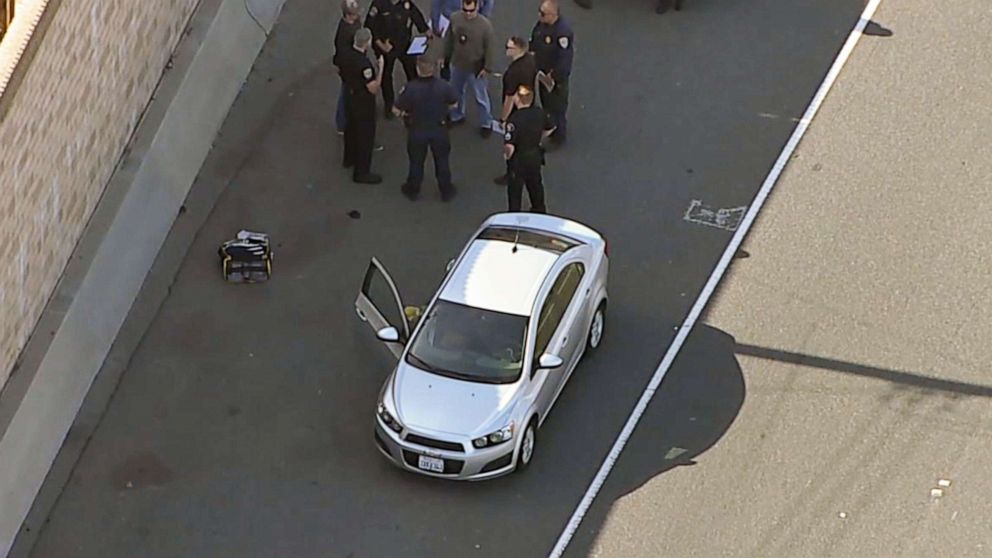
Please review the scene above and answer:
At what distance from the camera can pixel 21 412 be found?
51.3ft

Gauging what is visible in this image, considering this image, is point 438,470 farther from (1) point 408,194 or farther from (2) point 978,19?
(2) point 978,19

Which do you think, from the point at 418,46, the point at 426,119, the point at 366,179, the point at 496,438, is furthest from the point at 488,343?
the point at 418,46

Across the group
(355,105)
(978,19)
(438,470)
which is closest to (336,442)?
(438,470)

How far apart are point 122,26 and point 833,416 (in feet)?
25.8

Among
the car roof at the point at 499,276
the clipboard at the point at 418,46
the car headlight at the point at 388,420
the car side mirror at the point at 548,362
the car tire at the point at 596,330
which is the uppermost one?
the clipboard at the point at 418,46

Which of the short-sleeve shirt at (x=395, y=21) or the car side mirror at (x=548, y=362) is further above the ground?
the short-sleeve shirt at (x=395, y=21)

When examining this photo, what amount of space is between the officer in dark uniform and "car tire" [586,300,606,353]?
4.21m

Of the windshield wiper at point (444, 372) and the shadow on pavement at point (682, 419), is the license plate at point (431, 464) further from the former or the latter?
the shadow on pavement at point (682, 419)

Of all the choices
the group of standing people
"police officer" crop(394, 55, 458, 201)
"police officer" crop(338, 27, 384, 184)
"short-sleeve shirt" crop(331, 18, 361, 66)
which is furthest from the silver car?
"short-sleeve shirt" crop(331, 18, 361, 66)

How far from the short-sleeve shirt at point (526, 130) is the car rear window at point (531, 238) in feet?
4.16

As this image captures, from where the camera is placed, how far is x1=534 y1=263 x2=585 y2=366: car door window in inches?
636

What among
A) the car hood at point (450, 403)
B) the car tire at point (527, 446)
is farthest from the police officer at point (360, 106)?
the car tire at point (527, 446)

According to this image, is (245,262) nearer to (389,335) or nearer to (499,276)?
(389,335)

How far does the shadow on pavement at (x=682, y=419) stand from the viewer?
1587 centimetres
